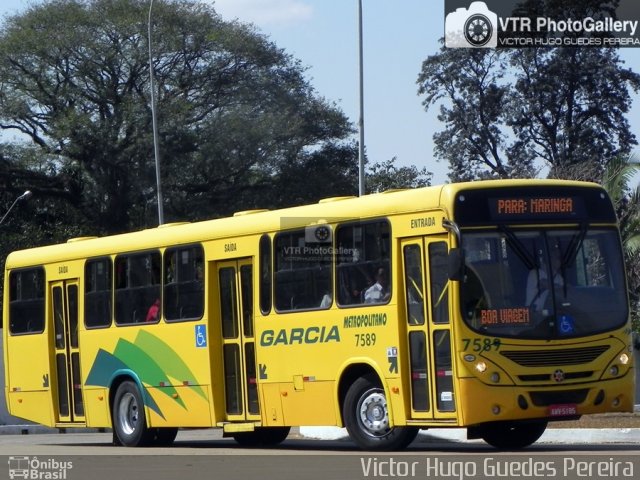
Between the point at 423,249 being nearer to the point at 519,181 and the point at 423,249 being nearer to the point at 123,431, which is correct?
the point at 519,181

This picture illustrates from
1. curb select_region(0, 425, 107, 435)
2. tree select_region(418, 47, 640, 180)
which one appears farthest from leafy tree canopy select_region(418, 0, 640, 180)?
curb select_region(0, 425, 107, 435)

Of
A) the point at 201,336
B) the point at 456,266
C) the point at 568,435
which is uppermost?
the point at 456,266

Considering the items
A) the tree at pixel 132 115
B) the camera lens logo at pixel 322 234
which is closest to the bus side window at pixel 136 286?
the camera lens logo at pixel 322 234

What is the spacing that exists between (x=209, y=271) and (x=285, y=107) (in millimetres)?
41426

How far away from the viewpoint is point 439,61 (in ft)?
201

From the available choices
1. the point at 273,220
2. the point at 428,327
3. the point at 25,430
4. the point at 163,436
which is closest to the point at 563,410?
the point at 428,327

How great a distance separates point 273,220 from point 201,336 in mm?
2098

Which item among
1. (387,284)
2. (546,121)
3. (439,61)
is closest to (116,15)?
(439,61)

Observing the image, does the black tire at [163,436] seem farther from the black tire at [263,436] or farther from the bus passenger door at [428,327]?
the bus passenger door at [428,327]

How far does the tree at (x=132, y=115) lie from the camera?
56.4 metres

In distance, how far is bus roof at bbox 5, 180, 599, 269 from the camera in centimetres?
1551
